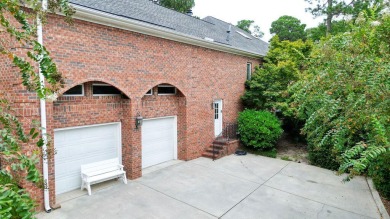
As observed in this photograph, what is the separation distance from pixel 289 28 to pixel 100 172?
4407 cm

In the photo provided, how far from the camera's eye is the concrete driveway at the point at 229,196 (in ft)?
20.2

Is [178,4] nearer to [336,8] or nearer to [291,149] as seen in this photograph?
[336,8]

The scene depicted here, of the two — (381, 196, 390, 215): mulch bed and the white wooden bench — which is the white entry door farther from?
(381, 196, 390, 215): mulch bed

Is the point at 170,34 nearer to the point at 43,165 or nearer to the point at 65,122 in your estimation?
the point at 65,122

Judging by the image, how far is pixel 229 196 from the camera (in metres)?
7.16

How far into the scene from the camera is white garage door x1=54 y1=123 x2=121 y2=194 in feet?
23.2

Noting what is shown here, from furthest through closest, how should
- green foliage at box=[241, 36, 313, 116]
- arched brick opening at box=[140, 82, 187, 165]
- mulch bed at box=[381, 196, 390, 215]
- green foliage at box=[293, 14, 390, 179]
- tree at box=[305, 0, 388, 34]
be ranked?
tree at box=[305, 0, 388, 34] → green foliage at box=[241, 36, 313, 116] → arched brick opening at box=[140, 82, 187, 165] → mulch bed at box=[381, 196, 390, 215] → green foliage at box=[293, 14, 390, 179]

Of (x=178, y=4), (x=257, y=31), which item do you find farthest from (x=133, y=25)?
(x=257, y=31)

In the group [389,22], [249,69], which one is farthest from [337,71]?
[249,69]

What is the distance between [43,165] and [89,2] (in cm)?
512

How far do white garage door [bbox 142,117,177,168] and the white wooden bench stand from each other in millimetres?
1567

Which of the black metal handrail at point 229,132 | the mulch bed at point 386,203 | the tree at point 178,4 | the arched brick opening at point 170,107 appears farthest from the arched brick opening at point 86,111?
the tree at point 178,4

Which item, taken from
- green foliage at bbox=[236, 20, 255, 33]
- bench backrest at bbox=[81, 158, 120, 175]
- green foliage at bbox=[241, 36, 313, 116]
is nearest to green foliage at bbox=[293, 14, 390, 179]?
bench backrest at bbox=[81, 158, 120, 175]

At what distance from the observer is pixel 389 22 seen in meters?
3.15
